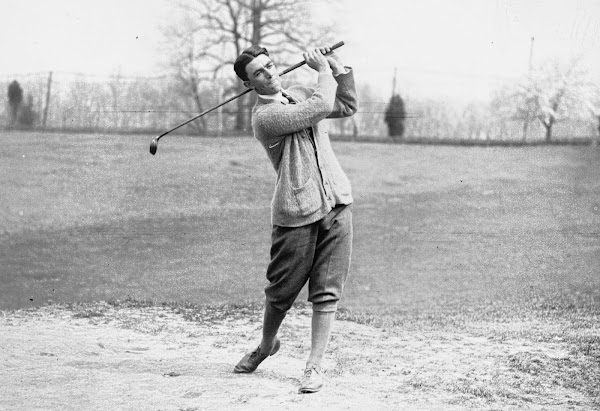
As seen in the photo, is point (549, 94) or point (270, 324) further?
point (549, 94)

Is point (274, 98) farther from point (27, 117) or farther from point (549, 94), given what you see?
point (27, 117)

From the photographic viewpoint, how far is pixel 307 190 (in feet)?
9.51

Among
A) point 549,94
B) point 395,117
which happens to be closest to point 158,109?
point 395,117

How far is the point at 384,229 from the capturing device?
236 inches

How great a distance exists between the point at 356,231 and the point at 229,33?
1928 mm

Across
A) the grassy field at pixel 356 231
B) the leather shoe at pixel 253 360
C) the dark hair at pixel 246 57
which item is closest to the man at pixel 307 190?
the dark hair at pixel 246 57

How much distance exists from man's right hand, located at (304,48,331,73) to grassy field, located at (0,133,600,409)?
2193mm

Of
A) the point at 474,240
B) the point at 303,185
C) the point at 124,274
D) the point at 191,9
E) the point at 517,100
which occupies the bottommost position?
the point at 124,274

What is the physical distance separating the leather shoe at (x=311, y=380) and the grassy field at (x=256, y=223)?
255 cm

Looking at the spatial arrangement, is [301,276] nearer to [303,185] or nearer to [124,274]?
[303,185]

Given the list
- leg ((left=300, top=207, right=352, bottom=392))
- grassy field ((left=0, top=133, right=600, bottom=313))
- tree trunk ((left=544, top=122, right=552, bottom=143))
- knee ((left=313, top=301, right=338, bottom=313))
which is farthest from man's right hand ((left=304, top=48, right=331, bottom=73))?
tree trunk ((left=544, top=122, right=552, bottom=143))

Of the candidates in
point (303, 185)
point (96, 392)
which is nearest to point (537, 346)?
point (303, 185)

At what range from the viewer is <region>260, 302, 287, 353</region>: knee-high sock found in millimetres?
3115

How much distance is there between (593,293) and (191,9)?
3845mm
